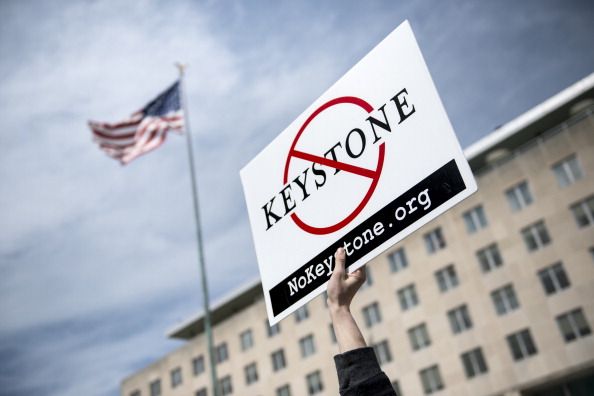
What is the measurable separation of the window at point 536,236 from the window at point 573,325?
4.58 meters

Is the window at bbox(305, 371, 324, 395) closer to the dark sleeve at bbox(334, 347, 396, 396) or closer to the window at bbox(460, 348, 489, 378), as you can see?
the window at bbox(460, 348, 489, 378)

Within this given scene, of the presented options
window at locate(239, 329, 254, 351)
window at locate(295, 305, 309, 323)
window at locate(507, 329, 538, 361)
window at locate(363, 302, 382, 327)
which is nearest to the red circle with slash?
window at locate(507, 329, 538, 361)

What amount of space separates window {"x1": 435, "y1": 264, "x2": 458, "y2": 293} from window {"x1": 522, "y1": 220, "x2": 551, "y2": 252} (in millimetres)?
5326

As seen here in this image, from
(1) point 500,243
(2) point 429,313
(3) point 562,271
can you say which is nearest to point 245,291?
(2) point 429,313

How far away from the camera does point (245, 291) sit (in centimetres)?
5269

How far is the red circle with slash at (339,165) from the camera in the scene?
2.34 metres

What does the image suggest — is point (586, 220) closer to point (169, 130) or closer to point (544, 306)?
Result: point (544, 306)

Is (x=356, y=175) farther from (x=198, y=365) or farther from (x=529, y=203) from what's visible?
(x=198, y=365)

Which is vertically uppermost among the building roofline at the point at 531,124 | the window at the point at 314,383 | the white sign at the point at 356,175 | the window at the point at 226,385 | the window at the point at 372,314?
the building roofline at the point at 531,124

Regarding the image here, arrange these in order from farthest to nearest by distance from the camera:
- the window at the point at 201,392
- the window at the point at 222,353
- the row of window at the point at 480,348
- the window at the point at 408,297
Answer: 1. the window at the point at 201,392
2. the window at the point at 222,353
3. the window at the point at 408,297
4. the row of window at the point at 480,348

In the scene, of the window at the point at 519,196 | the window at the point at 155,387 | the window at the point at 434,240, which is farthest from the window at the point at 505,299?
the window at the point at 155,387

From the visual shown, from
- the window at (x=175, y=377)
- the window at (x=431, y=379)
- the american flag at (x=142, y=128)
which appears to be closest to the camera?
the american flag at (x=142, y=128)

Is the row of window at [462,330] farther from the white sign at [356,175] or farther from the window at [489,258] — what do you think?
the white sign at [356,175]

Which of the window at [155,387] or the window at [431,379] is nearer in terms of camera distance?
the window at [431,379]
